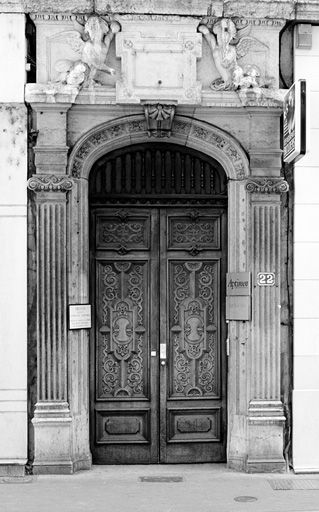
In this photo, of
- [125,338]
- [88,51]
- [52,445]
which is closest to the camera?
[52,445]

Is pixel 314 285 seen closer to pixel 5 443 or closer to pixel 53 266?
pixel 53 266

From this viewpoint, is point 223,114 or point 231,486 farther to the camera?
point 223,114

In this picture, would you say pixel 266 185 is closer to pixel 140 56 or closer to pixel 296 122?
pixel 296 122

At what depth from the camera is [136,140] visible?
9.75m

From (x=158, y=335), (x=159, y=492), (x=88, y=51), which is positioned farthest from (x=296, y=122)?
(x=159, y=492)

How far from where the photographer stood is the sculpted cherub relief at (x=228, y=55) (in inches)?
375

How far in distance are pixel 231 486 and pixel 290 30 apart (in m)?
5.23

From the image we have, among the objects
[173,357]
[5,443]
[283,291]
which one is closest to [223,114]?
[283,291]

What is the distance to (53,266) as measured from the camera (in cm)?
941

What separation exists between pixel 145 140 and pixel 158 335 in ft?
7.60

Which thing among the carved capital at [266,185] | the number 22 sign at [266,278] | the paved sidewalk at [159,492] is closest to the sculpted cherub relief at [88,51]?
the carved capital at [266,185]

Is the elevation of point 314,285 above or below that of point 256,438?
above

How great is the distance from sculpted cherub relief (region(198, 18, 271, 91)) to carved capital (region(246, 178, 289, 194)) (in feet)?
3.56

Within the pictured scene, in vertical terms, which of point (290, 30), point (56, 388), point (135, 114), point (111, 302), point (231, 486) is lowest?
point (231, 486)
